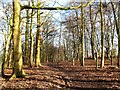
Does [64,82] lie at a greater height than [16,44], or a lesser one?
lesser

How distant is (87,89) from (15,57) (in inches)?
221

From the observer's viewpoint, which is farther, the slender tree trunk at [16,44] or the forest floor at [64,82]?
the slender tree trunk at [16,44]

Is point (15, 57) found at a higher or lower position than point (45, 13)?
lower

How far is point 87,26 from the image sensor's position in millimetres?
49656

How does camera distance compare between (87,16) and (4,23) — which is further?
(87,16)

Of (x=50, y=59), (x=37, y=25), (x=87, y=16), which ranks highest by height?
(x=87, y=16)

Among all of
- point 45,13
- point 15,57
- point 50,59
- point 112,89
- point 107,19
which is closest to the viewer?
point 112,89

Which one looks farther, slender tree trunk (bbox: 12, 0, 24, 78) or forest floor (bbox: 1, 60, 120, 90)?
slender tree trunk (bbox: 12, 0, 24, 78)

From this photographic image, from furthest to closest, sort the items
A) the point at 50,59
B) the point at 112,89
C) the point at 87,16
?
the point at 50,59
the point at 87,16
the point at 112,89

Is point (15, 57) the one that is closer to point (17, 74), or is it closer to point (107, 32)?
point (17, 74)

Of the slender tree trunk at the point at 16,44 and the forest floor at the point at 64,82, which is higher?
the slender tree trunk at the point at 16,44

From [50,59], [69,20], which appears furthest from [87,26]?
[50,59]

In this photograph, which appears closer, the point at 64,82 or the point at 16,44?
the point at 64,82

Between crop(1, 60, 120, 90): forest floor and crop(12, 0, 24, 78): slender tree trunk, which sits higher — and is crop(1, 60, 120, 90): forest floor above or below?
below
